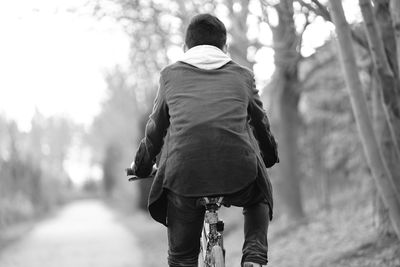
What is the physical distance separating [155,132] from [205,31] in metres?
0.60

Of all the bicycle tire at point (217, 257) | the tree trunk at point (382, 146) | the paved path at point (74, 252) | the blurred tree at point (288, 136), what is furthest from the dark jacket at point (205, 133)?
the blurred tree at point (288, 136)

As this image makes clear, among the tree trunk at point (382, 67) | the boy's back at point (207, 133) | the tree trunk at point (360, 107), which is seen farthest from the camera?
the tree trunk at point (382, 67)

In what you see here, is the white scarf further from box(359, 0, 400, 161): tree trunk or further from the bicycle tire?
box(359, 0, 400, 161): tree trunk

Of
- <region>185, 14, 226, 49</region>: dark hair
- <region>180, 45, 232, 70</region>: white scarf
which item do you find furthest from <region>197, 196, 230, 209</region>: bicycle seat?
<region>185, 14, 226, 49</region>: dark hair

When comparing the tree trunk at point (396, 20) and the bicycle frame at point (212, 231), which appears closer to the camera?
the bicycle frame at point (212, 231)

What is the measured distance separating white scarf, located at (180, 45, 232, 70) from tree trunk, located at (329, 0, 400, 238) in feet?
6.59

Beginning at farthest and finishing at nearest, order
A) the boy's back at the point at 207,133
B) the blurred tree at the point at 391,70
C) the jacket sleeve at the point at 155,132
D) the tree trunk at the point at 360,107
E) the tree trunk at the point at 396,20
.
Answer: the blurred tree at the point at 391,70 < the tree trunk at the point at 396,20 < the tree trunk at the point at 360,107 < the jacket sleeve at the point at 155,132 < the boy's back at the point at 207,133

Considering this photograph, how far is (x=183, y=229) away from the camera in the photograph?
3389 mm

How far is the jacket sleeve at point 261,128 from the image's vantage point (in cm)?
343

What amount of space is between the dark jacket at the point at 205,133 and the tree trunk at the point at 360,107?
198cm

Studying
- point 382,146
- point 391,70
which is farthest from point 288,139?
point 391,70

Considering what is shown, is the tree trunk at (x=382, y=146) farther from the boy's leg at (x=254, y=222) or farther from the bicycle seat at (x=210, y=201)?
the bicycle seat at (x=210, y=201)

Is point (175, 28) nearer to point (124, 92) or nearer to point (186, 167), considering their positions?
point (186, 167)

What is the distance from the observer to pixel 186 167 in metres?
3.15
